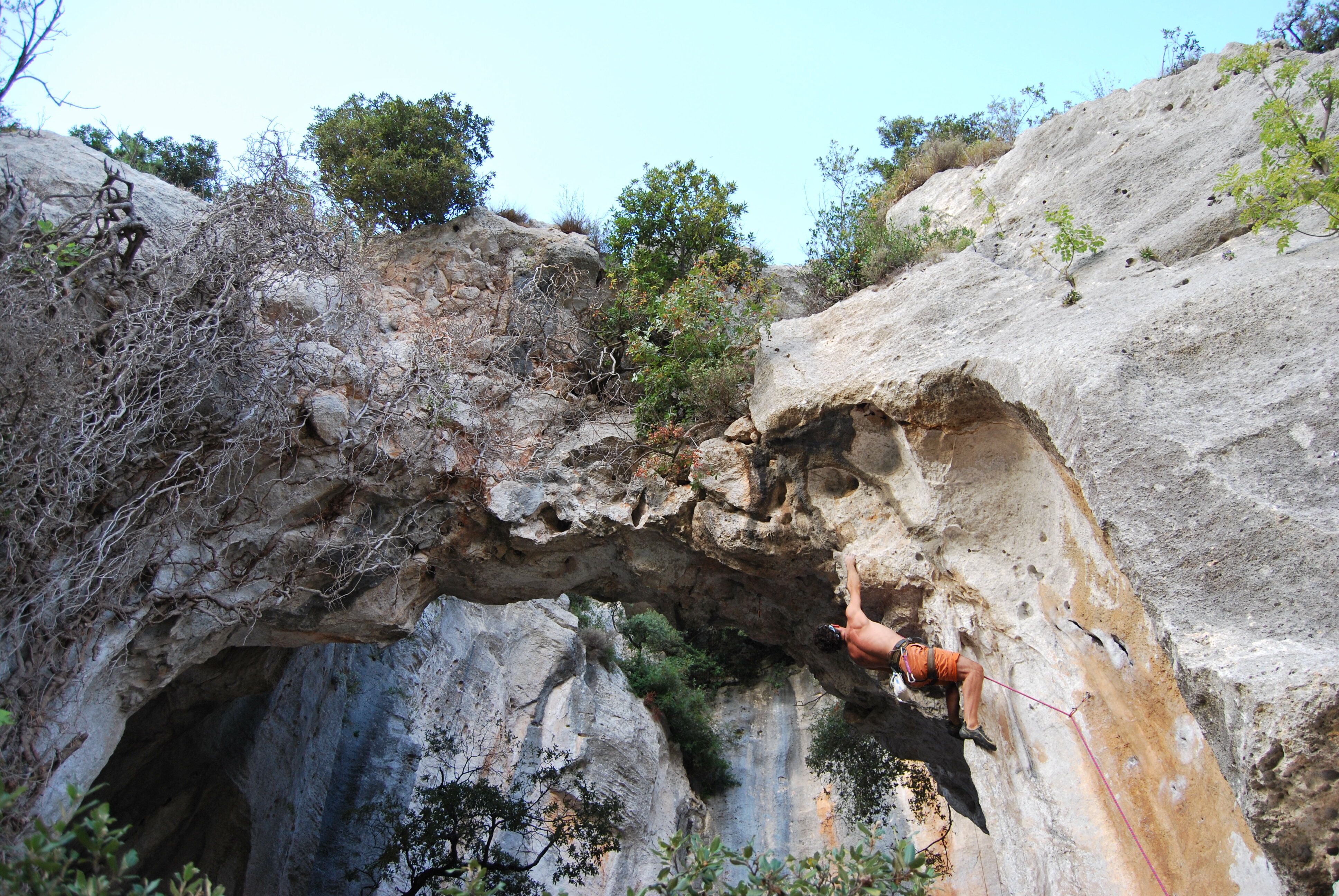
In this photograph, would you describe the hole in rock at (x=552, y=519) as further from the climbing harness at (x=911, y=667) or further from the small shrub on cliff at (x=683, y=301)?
the climbing harness at (x=911, y=667)

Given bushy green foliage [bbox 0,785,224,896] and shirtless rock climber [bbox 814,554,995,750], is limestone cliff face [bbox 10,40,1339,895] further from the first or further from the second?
bushy green foliage [bbox 0,785,224,896]

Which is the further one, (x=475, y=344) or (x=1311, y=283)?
(x=475, y=344)

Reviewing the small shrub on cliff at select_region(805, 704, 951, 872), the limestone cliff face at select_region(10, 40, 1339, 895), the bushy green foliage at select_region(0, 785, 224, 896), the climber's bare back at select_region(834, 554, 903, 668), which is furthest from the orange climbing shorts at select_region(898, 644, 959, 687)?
the small shrub on cliff at select_region(805, 704, 951, 872)

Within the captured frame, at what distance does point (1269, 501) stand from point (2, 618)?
284 inches

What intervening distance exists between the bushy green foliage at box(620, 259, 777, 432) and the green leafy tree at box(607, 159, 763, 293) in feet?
4.34

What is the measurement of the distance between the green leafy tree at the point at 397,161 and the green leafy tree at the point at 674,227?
6.59 ft

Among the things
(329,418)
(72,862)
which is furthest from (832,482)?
(72,862)

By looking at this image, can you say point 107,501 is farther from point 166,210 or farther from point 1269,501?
point 1269,501

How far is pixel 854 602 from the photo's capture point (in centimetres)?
589

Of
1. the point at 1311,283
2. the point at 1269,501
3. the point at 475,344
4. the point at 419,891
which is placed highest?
the point at 475,344

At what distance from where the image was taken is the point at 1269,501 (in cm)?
353

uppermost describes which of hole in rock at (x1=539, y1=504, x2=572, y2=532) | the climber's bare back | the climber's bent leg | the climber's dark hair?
hole in rock at (x1=539, y1=504, x2=572, y2=532)

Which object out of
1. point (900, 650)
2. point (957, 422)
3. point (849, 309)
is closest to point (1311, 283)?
point (957, 422)

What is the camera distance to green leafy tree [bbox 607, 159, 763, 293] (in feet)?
31.7
